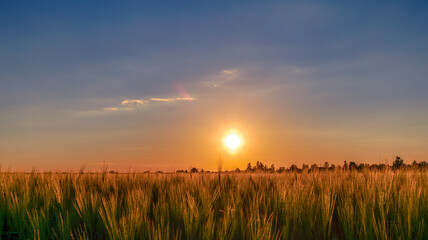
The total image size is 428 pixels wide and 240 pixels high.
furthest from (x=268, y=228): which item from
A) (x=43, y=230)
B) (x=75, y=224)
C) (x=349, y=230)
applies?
(x=75, y=224)

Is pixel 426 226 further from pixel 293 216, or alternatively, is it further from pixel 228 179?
pixel 228 179

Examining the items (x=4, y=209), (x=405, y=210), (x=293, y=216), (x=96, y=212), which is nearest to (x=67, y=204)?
(x=4, y=209)

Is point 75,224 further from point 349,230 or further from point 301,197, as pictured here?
point 349,230

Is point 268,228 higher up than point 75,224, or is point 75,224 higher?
point 268,228

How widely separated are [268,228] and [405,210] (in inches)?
64.5

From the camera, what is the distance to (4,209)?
4078 mm

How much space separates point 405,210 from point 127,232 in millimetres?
2566

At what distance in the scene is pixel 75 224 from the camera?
3807mm

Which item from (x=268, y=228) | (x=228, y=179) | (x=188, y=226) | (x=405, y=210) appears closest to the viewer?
(x=268, y=228)

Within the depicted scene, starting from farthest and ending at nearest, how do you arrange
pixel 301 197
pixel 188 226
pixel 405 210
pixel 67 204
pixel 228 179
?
1. pixel 228 179
2. pixel 67 204
3. pixel 301 197
4. pixel 405 210
5. pixel 188 226

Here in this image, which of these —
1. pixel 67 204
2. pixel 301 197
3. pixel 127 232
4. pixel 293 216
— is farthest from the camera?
pixel 67 204

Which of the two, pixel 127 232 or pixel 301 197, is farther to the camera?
pixel 301 197

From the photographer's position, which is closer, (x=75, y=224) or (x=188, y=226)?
(x=188, y=226)

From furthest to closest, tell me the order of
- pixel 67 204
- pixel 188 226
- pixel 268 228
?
pixel 67 204, pixel 188 226, pixel 268 228
